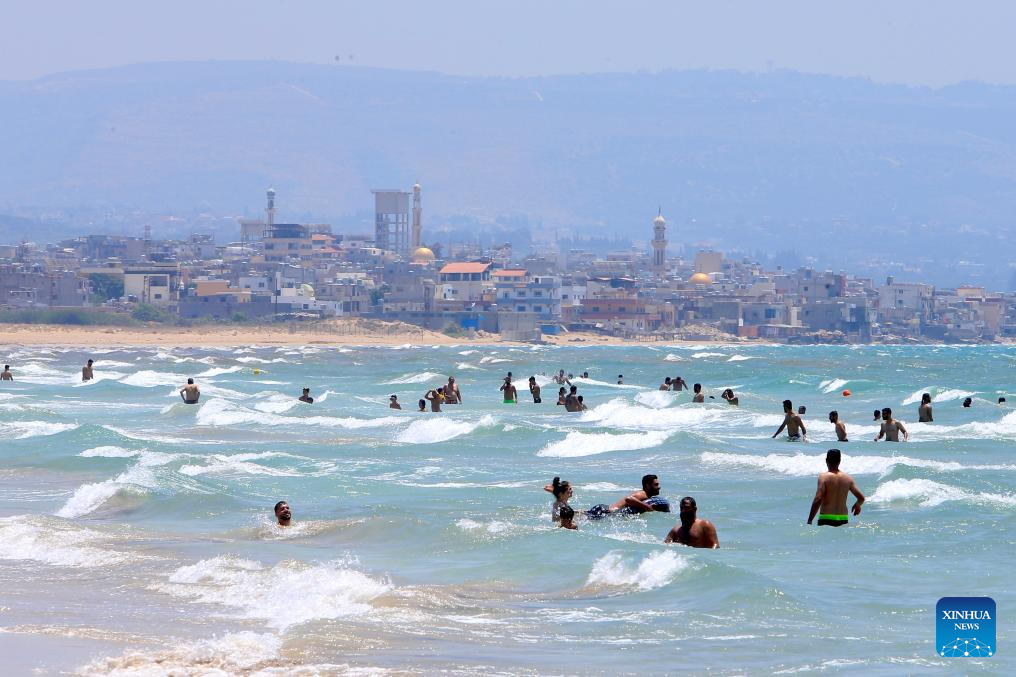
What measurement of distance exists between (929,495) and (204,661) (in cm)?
1143

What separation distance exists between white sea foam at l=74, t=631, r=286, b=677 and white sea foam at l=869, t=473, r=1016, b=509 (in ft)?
33.9

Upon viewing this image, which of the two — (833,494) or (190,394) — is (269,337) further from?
(833,494)

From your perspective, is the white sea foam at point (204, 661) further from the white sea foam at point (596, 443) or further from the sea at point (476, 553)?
the white sea foam at point (596, 443)

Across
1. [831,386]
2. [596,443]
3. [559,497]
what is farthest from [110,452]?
[831,386]

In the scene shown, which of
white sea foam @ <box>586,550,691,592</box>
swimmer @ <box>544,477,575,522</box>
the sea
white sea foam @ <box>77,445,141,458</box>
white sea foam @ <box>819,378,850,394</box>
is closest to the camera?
the sea

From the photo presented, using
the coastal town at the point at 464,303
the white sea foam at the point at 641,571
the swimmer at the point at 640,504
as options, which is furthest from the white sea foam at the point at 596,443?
the coastal town at the point at 464,303

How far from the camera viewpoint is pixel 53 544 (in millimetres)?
17453

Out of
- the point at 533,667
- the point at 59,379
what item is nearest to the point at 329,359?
the point at 59,379

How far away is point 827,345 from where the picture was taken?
6698 inches

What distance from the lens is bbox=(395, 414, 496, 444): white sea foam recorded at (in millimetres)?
33000

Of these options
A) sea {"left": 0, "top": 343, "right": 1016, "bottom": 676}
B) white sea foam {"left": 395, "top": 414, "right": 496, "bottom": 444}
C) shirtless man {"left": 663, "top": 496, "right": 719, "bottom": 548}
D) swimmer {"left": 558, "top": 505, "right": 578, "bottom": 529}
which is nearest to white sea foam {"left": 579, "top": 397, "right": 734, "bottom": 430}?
sea {"left": 0, "top": 343, "right": 1016, "bottom": 676}

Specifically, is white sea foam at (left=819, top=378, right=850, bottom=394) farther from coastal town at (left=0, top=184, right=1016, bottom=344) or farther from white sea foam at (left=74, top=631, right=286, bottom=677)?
coastal town at (left=0, top=184, right=1016, bottom=344)

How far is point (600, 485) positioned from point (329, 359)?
7361cm

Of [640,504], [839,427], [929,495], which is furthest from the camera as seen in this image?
[839,427]
